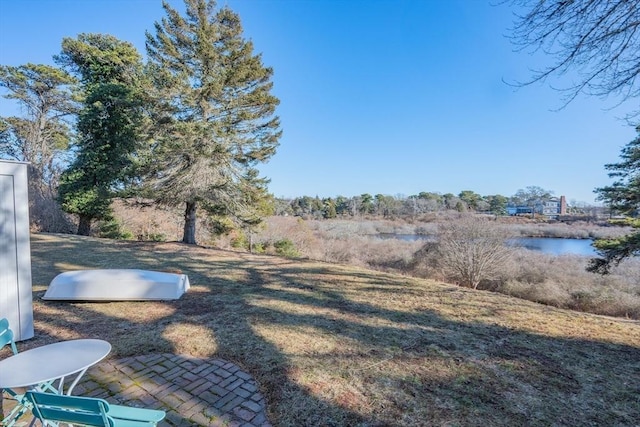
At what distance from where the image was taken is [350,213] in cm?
4359

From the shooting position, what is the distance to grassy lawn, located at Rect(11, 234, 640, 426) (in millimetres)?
2146

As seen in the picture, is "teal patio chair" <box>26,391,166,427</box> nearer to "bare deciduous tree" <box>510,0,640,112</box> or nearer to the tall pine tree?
"bare deciduous tree" <box>510,0,640,112</box>

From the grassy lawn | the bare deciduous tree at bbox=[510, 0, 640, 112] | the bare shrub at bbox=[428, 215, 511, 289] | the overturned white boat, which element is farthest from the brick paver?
the bare shrub at bbox=[428, 215, 511, 289]

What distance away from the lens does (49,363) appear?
168 cm

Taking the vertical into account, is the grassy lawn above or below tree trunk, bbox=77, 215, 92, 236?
below

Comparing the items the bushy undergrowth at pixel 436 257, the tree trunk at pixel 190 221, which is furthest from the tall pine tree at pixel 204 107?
the bushy undergrowth at pixel 436 257

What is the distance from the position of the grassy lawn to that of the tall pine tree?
4.23m

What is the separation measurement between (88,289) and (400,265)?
13.5 m

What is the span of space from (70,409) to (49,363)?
66 centimetres

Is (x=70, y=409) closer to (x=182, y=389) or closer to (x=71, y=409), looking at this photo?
(x=71, y=409)

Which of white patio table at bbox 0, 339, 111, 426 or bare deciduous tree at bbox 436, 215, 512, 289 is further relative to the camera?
bare deciduous tree at bbox 436, 215, 512, 289

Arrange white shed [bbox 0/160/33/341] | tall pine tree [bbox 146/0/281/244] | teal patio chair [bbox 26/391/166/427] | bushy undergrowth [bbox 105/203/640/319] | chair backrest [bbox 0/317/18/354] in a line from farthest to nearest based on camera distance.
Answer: bushy undergrowth [bbox 105/203/640/319]
tall pine tree [bbox 146/0/281/244]
white shed [bbox 0/160/33/341]
chair backrest [bbox 0/317/18/354]
teal patio chair [bbox 26/391/166/427]

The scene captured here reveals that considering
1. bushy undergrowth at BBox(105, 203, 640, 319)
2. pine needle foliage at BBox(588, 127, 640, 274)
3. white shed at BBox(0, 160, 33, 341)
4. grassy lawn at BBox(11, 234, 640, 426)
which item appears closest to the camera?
grassy lawn at BBox(11, 234, 640, 426)

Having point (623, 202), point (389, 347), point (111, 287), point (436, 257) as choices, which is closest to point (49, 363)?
point (389, 347)
